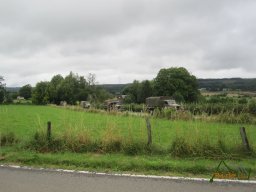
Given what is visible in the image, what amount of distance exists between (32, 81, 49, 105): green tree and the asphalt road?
105155 millimetres

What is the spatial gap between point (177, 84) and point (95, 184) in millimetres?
72507

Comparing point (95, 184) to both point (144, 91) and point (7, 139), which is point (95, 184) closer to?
point (7, 139)

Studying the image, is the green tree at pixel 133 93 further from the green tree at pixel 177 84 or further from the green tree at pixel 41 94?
the green tree at pixel 41 94

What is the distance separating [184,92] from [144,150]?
69032 millimetres

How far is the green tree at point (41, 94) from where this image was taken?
109m

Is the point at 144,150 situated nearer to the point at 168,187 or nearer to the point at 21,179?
the point at 168,187

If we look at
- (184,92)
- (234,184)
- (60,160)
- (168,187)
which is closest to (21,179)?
(60,160)

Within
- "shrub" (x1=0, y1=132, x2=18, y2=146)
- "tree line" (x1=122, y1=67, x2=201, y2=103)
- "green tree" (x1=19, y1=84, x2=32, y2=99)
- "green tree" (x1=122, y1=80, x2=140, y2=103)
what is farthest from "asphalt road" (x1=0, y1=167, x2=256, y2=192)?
"green tree" (x1=19, y1=84, x2=32, y2=99)

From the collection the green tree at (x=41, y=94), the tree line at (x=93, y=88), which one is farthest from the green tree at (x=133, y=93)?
the green tree at (x=41, y=94)

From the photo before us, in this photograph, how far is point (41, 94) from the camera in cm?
11212

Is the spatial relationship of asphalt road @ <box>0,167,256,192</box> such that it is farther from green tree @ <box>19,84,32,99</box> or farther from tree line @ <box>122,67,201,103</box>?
green tree @ <box>19,84,32,99</box>

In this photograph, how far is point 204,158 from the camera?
8.52 metres

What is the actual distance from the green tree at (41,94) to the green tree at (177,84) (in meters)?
48.4

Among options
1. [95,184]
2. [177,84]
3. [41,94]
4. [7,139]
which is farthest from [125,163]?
[41,94]
